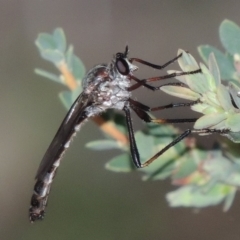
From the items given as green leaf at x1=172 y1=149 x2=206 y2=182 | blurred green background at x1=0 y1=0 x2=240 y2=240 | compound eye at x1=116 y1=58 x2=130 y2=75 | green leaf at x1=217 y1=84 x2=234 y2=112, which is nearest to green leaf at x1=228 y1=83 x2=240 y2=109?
green leaf at x1=217 y1=84 x2=234 y2=112

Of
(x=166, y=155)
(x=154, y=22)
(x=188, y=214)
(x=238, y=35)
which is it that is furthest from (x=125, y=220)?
(x=238, y=35)

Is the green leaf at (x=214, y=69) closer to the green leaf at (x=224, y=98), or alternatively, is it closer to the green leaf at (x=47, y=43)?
the green leaf at (x=224, y=98)

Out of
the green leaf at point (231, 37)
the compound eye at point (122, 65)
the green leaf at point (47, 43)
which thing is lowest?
the compound eye at point (122, 65)

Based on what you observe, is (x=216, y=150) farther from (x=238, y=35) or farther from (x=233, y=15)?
(x=233, y=15)

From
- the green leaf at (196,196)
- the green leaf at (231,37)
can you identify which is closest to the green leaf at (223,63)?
the green leaf at (231,37)

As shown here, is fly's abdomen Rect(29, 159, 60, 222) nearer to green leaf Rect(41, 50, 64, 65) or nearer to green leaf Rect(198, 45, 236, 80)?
green leaf Rect(41, 50, 64, 65)
